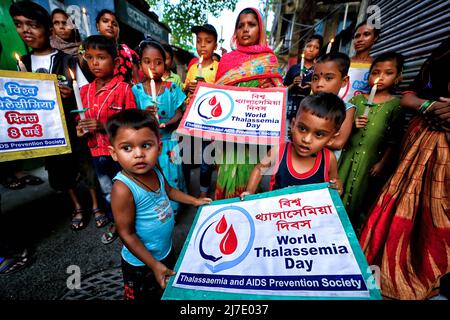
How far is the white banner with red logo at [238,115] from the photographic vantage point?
1590 millimetres

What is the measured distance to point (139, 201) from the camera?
1.17m

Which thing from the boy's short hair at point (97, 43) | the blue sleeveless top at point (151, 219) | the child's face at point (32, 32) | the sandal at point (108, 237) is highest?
the child's face at point (32, 32)

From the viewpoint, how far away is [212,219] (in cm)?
105

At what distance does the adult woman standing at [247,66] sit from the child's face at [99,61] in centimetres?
115

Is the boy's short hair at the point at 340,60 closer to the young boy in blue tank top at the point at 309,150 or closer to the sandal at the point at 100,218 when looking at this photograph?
the young boy in blue tank top at the point at 309,150

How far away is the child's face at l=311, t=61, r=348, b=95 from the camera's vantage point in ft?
6.24

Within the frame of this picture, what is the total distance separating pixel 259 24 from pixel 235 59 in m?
0.43

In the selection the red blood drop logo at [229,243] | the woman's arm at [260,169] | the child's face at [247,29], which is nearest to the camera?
the red blood drop logo at [229,243]

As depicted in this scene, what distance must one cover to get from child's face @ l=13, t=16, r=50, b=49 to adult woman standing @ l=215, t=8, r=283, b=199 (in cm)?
188

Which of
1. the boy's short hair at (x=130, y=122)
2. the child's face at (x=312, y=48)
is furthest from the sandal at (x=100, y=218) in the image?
the child's face at (x=312, y=48)

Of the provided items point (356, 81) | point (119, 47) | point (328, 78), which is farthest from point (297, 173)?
point (119, 47)

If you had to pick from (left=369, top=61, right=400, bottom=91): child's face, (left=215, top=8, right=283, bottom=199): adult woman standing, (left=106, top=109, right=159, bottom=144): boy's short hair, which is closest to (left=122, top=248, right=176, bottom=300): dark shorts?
(left=106, top=109, right=159, bottom=144): boy's short hair

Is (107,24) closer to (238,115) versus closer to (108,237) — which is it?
(238,115)

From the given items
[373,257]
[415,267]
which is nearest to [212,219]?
[373,257]
